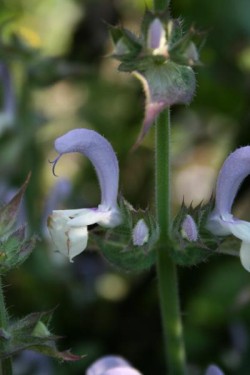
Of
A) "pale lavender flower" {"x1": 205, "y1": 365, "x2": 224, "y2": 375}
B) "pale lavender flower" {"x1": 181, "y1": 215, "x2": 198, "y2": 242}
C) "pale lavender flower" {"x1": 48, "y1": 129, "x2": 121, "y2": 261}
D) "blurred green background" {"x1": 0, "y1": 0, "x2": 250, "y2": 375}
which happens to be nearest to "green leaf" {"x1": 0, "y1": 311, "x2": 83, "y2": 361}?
"pale lavender flower" {"x1": 48, "y1": 129, "x2": 121, "y2": 261}

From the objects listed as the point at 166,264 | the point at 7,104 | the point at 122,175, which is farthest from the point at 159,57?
the point at 122,175

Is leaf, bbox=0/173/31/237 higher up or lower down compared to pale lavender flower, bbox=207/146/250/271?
higher up

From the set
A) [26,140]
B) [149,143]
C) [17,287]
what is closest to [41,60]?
[26,140]

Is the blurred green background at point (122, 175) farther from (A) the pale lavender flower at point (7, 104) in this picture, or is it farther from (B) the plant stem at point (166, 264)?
(B) the plant stem at point (166, 264)

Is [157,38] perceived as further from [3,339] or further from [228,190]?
[3,339]

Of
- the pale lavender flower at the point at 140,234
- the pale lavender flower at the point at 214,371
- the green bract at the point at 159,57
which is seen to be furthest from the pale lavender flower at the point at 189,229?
the pale lavender flower at the point at 214,371

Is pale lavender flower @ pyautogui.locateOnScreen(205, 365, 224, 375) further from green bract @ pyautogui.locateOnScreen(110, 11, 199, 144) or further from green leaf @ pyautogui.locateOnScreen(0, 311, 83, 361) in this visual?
green bract @ pyautogui.locateOnScreen(110, 11, 199, 144)

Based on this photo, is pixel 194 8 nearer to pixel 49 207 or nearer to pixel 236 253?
pixel 49 207
